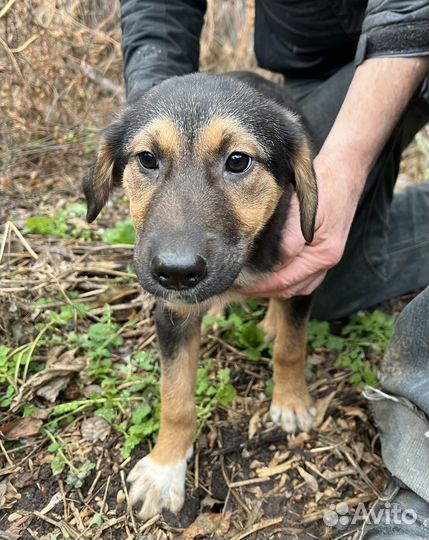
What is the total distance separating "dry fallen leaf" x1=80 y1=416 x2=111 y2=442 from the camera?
2562 mm

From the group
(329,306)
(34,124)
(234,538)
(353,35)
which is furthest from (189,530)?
(34,124)

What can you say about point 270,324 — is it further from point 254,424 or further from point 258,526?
point 258,526

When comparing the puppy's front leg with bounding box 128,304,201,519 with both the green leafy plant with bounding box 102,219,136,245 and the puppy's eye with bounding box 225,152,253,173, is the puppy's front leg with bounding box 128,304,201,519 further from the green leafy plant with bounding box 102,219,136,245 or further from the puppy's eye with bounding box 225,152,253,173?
the green leafy plant with bounding box 102,219,136,245

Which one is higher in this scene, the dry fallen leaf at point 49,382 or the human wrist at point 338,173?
the human wrist at point 338,173

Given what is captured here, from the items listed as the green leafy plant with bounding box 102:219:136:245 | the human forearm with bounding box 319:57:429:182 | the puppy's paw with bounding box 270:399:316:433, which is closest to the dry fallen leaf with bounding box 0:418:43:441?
the puppy's paw with bounding box 270:399:316:433

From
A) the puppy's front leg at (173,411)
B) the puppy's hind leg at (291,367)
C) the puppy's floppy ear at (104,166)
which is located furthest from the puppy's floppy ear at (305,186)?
the puppy's floppy ear at (104,166)

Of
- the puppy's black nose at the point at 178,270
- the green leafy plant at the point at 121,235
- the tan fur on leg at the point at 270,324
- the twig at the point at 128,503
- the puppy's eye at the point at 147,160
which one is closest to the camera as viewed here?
the puppy's black nose at the point at 178,270

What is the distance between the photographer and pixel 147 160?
2.15m

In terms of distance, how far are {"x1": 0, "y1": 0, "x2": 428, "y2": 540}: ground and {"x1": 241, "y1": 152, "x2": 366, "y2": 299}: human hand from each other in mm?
746

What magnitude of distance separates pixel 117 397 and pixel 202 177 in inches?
52.2

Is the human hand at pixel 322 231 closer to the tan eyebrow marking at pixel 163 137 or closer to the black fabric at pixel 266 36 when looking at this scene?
the tan eyebrow marking at pixel 163 137

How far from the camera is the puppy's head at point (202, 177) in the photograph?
1.81 m

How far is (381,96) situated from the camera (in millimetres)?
2404

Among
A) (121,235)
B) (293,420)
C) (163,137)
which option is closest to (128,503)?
(293,420)
